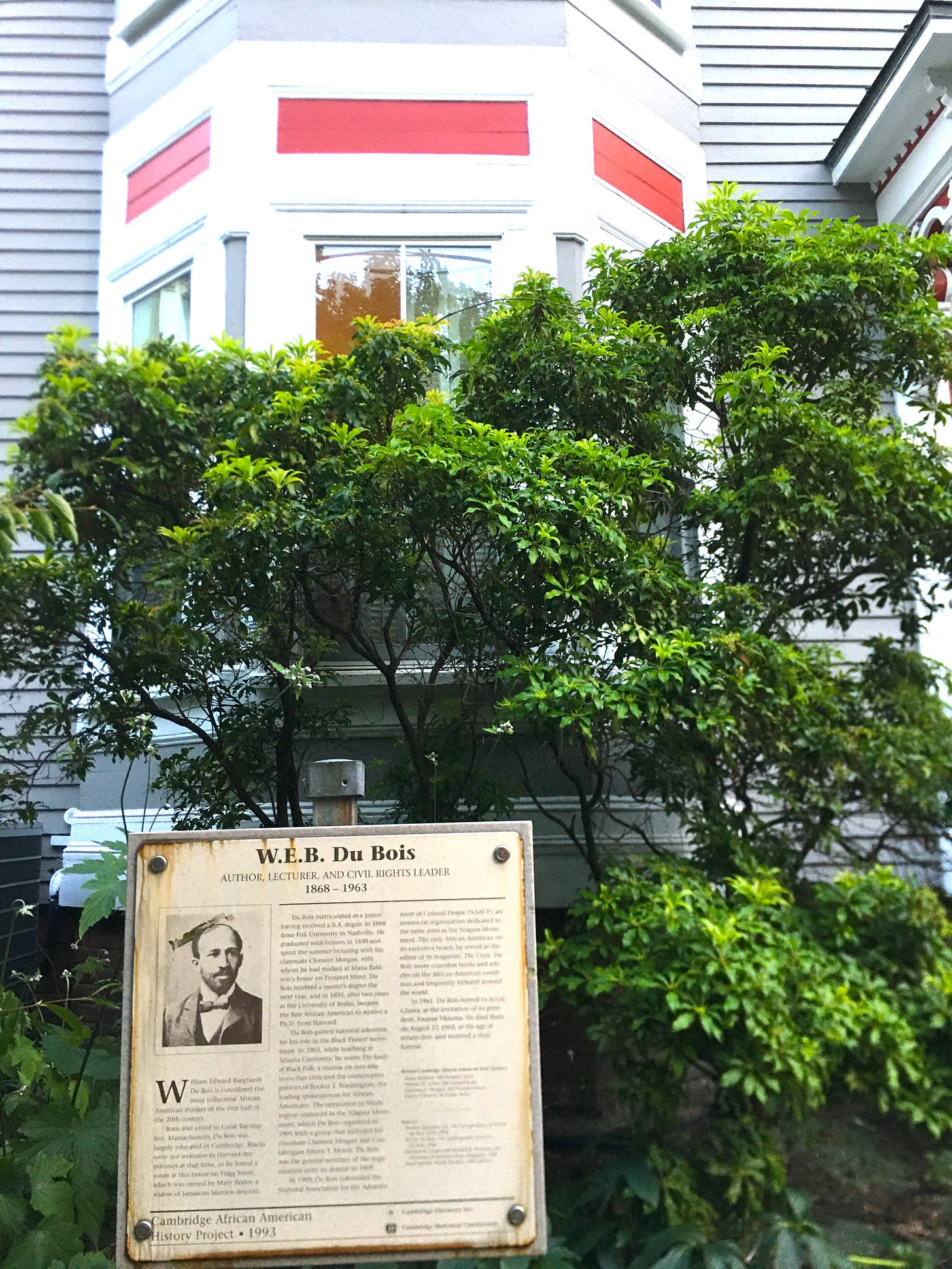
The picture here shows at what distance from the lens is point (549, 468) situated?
14.4 feet

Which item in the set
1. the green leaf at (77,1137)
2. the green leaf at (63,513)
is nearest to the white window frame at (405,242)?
the green leaf at (63,513)

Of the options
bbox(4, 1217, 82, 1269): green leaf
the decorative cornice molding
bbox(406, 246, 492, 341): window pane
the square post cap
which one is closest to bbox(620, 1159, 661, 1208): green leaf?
the square post cap

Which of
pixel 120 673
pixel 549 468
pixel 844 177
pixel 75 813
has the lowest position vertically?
pixel 75 813

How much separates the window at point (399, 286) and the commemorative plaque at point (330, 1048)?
157 inches

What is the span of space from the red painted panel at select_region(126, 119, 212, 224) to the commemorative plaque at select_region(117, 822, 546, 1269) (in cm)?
520

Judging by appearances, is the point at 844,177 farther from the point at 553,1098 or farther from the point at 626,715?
the point at 553,1098

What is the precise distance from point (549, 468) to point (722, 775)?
138 cm

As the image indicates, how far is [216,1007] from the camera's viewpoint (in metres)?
3.18

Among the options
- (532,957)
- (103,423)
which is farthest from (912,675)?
(103,423)

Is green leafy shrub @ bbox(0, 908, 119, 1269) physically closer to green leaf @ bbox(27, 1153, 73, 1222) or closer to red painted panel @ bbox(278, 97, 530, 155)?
green leaf @ bbox(27, 1153, 73, 1222)

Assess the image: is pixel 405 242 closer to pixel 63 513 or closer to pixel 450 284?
pixel 450 284

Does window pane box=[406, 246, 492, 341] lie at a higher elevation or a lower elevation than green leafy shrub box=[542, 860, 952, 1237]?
higher

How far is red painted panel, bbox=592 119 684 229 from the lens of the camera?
275 inches

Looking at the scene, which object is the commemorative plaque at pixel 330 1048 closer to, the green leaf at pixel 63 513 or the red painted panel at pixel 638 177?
the green leaf at pixel 63 513
